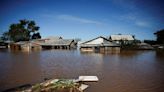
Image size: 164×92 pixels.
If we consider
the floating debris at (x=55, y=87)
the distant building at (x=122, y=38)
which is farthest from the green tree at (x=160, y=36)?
the floating debris at (x=55, y=87)

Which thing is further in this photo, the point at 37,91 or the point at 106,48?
the point at 106,48

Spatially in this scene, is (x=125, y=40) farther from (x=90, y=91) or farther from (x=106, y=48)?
(x=90, y=91)

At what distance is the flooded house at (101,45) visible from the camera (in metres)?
33.3

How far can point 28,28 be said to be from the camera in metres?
62.7

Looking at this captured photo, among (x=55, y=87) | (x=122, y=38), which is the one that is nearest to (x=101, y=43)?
(x=122, y=38)

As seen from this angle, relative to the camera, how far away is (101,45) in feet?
111

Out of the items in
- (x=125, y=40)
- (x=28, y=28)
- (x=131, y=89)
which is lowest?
(x=131, y=89)

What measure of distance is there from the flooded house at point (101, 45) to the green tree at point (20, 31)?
31796mm

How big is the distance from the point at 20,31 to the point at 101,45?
38047mm

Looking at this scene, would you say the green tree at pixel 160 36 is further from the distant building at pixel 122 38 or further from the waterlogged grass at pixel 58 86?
the waterlogged grass at pixel 58 86

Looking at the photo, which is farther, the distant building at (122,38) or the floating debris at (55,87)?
the distant building at (122,38)

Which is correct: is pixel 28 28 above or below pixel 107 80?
above

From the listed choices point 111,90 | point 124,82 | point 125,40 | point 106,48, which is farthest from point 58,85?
point 125,40

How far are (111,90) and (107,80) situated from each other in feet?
6.19
